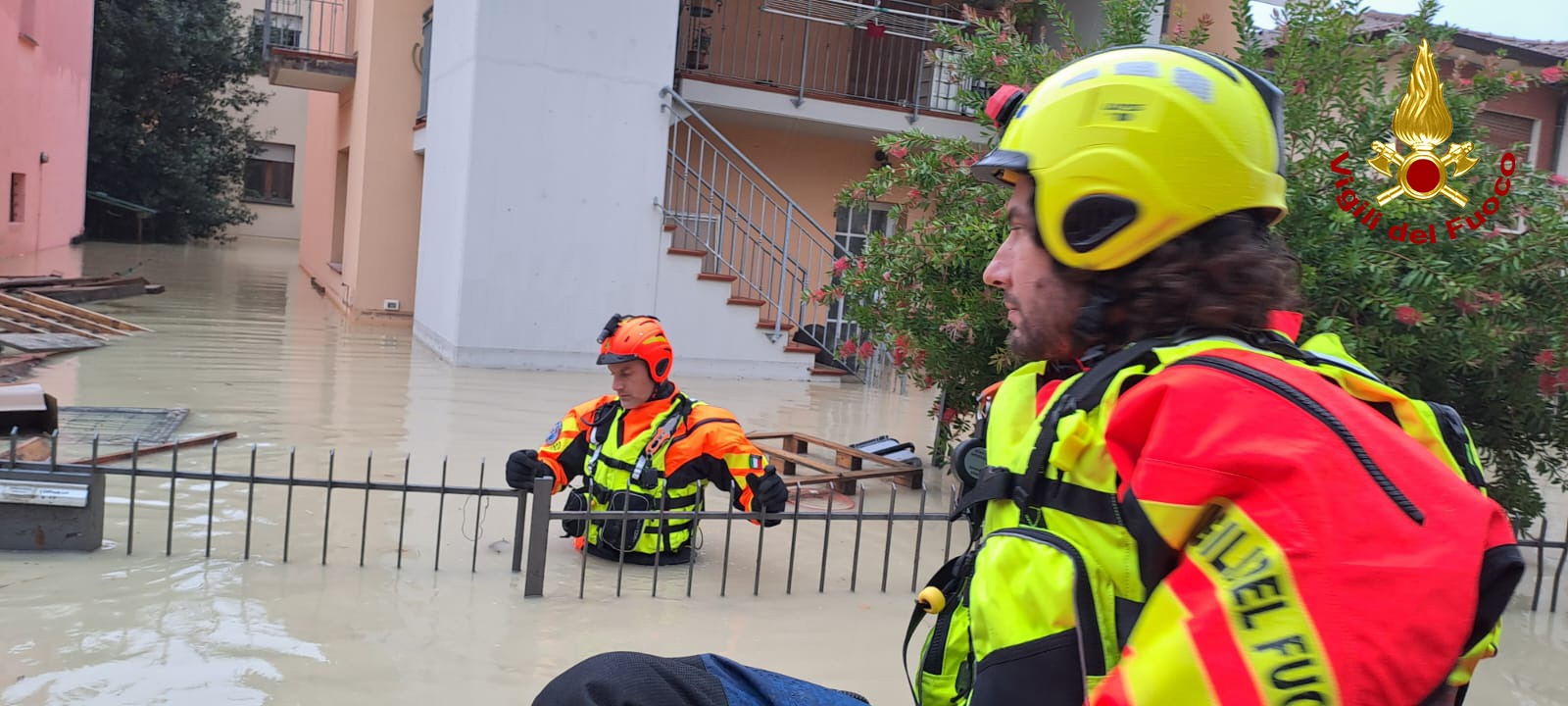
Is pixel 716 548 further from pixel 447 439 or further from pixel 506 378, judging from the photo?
pixel 506 378

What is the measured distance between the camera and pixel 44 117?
2134cm

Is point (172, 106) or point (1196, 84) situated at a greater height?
point (172, 106)

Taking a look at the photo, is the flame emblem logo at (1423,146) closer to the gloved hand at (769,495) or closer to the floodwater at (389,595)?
the floodwater at (389,595)

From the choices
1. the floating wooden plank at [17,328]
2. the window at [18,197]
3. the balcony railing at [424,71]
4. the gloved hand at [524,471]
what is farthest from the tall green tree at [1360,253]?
the window at [18,197]

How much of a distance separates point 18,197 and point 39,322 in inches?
418

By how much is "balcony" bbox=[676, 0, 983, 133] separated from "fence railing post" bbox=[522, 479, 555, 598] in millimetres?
9794

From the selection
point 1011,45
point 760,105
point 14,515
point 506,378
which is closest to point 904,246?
point 1011,45

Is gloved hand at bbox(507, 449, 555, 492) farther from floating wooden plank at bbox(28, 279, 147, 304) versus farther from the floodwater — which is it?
floating wooden plank at bbox(28, 279, 147, 304)

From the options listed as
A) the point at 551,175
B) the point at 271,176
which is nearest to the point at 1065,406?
the point at 551,175

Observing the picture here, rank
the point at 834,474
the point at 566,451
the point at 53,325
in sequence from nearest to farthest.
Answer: the point at 566,451, the point at 834,474, the point at 53,325

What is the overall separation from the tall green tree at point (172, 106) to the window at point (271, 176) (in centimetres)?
429

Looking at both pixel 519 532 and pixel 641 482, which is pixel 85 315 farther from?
pixel 641 482

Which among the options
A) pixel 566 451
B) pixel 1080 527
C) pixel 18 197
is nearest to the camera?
pixel 1080 527

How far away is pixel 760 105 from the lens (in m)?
14.0
